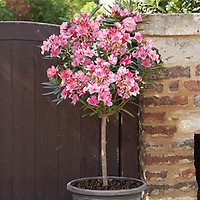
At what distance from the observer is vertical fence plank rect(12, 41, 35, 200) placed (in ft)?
12.5

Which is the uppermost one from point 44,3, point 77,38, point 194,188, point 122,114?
point 44,3

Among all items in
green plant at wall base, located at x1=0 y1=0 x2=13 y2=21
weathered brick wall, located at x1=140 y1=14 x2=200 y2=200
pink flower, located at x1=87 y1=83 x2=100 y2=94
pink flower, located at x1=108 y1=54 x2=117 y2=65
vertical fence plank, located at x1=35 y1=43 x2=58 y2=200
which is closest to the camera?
pink flower, located at x1=87 y1=83 x2=100 y2=94

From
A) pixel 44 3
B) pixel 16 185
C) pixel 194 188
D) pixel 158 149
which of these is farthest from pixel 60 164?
pixel 44 3

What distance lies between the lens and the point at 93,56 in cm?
336

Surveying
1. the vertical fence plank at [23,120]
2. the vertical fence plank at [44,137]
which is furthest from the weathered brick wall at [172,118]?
the vertical fence plank at [23,120]

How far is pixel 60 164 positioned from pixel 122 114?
576 millimetres

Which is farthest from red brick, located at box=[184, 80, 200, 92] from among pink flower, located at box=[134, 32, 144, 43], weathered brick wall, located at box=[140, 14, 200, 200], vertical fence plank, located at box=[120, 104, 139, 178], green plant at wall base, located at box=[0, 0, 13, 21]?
green plant at wall base, located at box=[0, 0, 13, 21]

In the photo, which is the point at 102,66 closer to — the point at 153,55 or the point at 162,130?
the point at 153,55

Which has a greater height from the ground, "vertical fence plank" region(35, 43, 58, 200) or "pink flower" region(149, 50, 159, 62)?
"pink flower" region(149, 50, 159, 62)

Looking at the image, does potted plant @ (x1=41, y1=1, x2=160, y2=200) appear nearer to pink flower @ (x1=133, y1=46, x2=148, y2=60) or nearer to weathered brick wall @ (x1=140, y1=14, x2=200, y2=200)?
pink flower @ (x1=133, y1=46, x2=148, y2=60)

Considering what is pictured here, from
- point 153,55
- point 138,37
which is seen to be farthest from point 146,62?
point 138,37

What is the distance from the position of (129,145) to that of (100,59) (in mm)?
980

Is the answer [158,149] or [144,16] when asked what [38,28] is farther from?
[158,149]

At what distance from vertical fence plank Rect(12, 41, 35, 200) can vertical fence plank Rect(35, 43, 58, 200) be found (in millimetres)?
36
